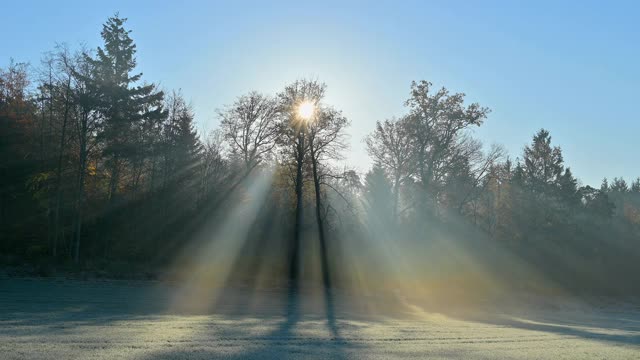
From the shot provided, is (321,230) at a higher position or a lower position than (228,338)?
higher

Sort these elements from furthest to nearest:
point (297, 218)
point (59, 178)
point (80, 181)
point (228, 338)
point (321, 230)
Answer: point (297, 218) → point (321, 230) → point (59, 178) → point (80, 181) → point (228, 338)

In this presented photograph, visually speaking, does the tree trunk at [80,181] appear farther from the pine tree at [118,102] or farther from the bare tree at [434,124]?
the bare tree at [434,124]

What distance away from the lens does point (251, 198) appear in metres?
48.4

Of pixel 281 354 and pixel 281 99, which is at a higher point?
pixel 281 99

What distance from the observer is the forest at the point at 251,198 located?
3912 centimetres

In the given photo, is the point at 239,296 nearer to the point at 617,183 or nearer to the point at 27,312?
the point at 27,312

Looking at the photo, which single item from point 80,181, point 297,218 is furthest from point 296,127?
point 80,181

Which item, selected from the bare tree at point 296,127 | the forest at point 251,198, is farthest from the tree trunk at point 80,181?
the bare tree at point 296,127

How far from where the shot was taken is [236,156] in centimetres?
5516

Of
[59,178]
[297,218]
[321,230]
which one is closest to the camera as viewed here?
[59,178]

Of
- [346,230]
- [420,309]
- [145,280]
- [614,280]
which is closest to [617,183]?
[614,280]

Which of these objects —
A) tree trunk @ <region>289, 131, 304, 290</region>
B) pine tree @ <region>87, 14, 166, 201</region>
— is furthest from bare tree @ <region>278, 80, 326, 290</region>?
pine tree @ <region>87, 14, 166, 201</region>

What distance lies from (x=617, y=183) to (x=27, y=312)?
Answer: 146781 mm

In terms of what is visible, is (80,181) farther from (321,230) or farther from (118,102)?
(321,230)
